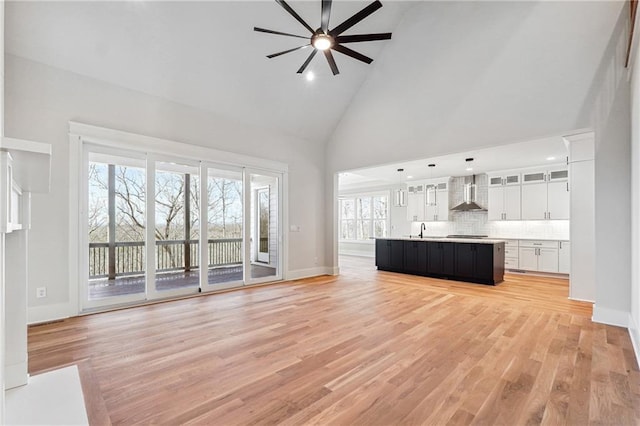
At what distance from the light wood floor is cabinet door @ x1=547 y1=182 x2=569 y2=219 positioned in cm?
346

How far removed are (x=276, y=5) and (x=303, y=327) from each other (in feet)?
14.8

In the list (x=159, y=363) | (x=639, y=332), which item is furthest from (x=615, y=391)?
(x=159, y=363)

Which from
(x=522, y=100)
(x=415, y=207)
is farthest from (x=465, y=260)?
(x=415, y=207)

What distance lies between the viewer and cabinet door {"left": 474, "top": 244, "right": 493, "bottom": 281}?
6031 millimetres

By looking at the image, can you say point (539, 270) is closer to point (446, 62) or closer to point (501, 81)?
point (501, 81)

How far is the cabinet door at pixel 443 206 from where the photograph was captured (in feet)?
29.5

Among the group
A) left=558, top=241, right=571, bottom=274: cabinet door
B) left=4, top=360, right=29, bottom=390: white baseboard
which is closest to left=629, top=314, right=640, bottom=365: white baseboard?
left=558, top=241, right=571, bottom=274: cabinet door

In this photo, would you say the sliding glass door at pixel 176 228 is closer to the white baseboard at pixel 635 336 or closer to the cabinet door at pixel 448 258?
the cabinet door at pixel 448 258

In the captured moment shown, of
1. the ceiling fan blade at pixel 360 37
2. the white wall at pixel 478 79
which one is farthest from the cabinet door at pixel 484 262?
the ceiling fan blade at pixel 360 37

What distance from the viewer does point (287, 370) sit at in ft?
8.09

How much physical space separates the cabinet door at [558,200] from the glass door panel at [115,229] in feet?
28.4

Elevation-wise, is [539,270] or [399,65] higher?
[399,65]

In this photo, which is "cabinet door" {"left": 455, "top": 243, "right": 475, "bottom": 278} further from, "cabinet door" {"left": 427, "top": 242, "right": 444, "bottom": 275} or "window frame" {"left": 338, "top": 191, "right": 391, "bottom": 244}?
"window frame" {"left": 338, "top": 191, "right": 391, "bottom": 244}

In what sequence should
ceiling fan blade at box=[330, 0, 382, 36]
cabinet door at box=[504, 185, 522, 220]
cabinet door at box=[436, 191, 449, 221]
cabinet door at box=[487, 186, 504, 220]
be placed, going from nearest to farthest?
ceiling fan blade at box=[330, 0, 382, 36], cabinet door at box=[504, 185, 522, 220], cabinet door at box=[487, 186, 504, 220], cabinet door at box=[436, 191, 449, 221]
